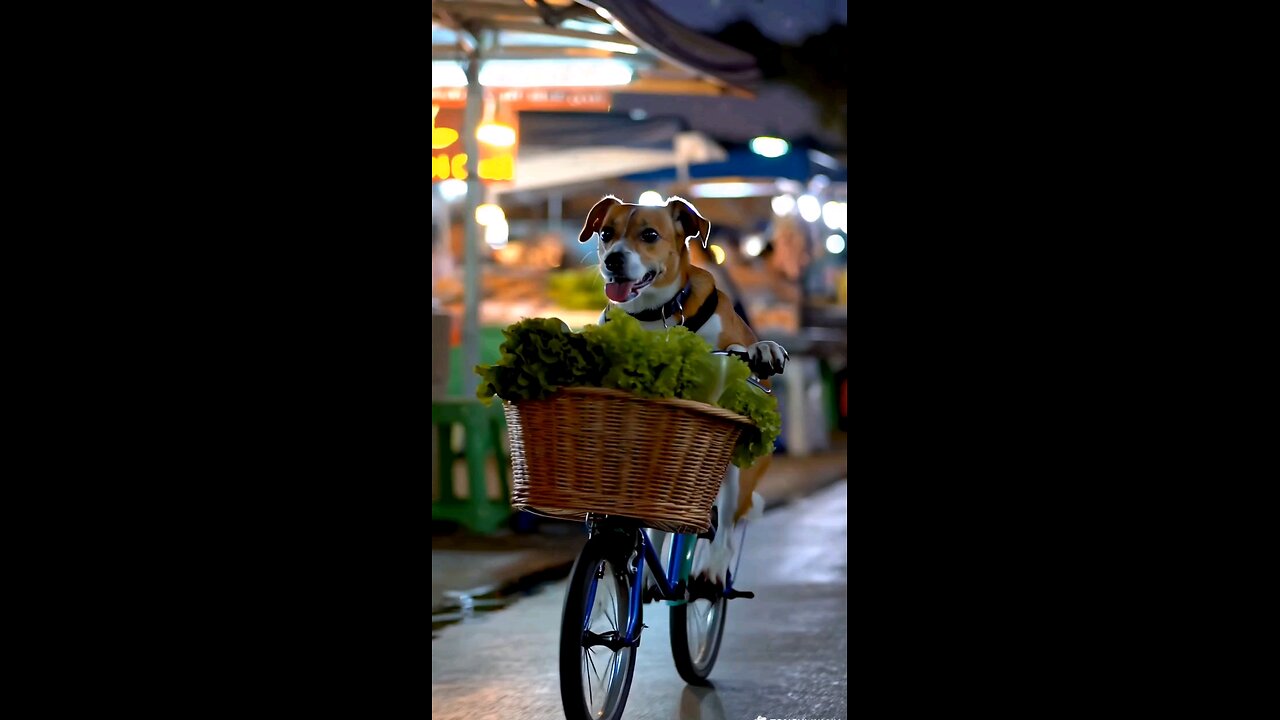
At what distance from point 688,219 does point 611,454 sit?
104cm

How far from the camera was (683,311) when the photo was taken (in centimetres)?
409

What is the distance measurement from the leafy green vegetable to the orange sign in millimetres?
4854

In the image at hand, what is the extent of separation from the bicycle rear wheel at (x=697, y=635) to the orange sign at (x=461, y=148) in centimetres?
420

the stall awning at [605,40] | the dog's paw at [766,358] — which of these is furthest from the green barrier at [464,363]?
the dog's paw at [766,358]

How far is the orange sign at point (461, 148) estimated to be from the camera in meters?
8.20

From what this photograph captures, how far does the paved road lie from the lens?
425 cm

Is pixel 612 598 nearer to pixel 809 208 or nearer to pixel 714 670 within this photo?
pixel 714 670

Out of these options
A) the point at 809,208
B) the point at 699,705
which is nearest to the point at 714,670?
the point at 699,705
